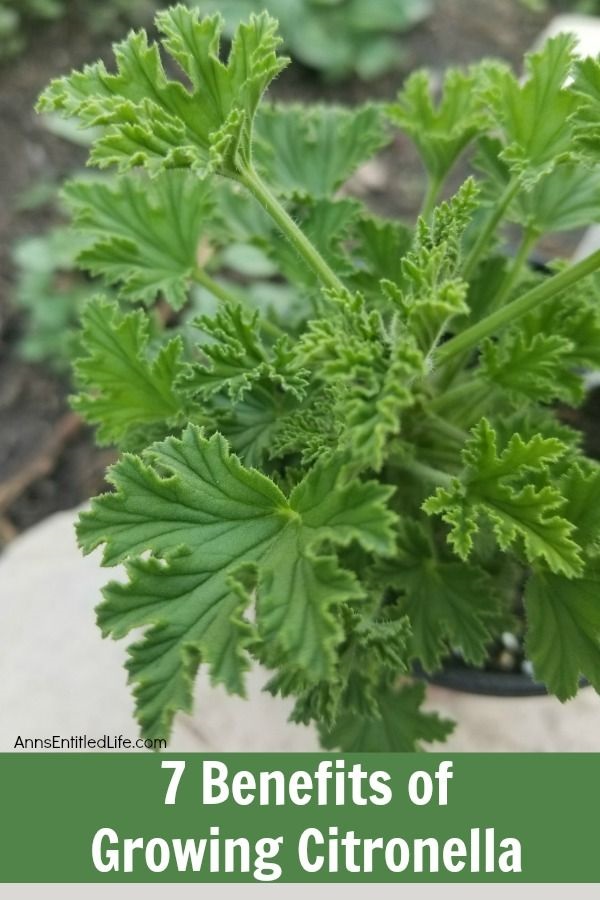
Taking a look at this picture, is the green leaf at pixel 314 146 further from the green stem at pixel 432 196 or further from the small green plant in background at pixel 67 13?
the small green plant in background at pixel 67 13

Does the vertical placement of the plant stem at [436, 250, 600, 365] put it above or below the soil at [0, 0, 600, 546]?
below

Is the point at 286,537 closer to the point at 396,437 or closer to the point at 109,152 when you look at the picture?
the point at 396,437

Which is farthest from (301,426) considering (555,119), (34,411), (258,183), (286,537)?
(34,411)

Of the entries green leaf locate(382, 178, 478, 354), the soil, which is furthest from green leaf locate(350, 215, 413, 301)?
the soil

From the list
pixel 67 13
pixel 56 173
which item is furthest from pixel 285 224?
pixel 67 13

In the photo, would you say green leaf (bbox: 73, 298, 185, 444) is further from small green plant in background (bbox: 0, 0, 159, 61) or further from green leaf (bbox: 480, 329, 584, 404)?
small green plant in background (bbox: 0, 0, 159, 61)

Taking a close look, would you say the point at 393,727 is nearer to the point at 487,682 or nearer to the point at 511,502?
the point at 487,682
